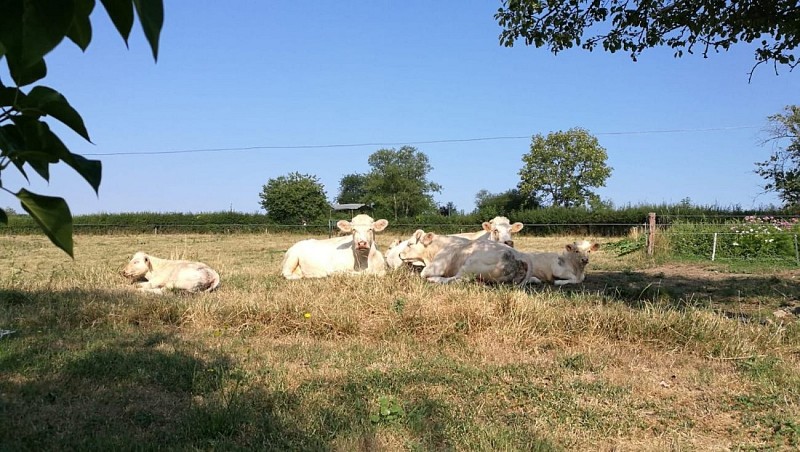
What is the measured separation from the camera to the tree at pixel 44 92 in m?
0.71

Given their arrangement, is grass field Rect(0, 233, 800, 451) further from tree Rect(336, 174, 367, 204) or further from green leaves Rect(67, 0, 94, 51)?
tree Rect(336, 174, 367, 204)

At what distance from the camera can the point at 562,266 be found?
35.3ft

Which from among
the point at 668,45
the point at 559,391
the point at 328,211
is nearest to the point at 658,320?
the point at 559,391

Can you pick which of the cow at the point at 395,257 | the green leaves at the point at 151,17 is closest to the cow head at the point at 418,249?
the cow at the point at 395,257

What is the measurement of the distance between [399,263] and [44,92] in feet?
34.3

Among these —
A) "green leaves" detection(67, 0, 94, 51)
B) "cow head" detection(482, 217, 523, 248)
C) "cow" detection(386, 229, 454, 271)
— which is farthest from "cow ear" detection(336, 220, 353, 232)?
"green leaves" detection(67, 0, 94, 51)

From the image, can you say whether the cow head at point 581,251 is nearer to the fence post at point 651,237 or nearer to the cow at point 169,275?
the fence post at point 651,237

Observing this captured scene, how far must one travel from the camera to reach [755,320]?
19.2 ft

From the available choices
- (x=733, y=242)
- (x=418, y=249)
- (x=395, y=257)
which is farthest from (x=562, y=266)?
(x=733, y=242)

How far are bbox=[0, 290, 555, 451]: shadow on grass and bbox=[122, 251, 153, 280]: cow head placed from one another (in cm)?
357

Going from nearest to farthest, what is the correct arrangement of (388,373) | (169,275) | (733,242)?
(388,373), (169,275), (733,242)

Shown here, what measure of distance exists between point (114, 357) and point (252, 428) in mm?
1955

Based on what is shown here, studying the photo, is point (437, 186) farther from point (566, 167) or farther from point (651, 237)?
point (651, 237)

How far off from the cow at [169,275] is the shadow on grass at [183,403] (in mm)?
3100
